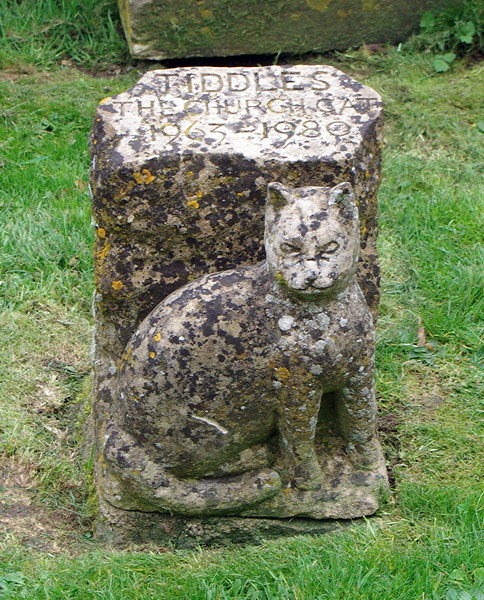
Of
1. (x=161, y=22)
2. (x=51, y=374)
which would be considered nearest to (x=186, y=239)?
(x=51, y=374)

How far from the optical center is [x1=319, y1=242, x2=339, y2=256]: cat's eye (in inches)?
118

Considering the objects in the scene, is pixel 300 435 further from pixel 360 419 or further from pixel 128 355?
pixel 128 355

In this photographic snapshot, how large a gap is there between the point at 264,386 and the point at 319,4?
14.9ft

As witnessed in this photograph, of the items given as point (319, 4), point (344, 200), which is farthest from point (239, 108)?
point (319, 4)

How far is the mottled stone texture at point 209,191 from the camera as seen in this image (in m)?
3.19

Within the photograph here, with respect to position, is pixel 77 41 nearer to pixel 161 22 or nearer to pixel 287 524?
pixel 161 22

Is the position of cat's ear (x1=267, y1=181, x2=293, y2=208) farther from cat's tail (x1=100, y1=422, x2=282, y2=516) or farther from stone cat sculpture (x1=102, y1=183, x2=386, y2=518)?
cat's tail (x1=100, y1=422, x2=282, y2=516)

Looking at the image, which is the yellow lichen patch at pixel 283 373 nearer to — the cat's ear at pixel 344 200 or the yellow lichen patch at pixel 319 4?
the cat's ear at pixel 344 200

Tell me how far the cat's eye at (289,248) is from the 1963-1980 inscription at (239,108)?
1.37ft

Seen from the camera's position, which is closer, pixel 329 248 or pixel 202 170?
pixel 329 248

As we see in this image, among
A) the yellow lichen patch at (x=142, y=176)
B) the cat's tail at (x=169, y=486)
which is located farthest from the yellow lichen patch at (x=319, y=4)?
the cat's tail at (x=169, y=486)

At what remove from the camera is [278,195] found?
9.95 feet

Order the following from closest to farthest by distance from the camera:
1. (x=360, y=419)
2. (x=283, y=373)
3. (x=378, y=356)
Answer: (x=283, y=373)
(x=360, y=419)
(x=378, y=356)

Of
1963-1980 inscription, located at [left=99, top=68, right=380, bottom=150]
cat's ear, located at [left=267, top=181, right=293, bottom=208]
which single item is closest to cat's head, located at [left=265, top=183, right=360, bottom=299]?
cat's ear, located at [left=267, top=181, right=293, bottom=208]
